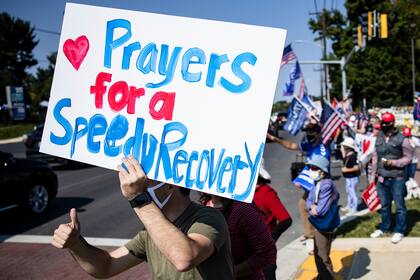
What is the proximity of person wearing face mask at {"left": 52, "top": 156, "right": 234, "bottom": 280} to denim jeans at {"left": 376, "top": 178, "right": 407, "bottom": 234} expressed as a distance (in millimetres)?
4644

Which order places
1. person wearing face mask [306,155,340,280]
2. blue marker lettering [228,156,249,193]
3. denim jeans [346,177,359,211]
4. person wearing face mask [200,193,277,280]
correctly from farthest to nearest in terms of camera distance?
1. denim jeans [346,177,359,211]
2. person wearing face mask [306,155,340,280]
3. person wearing face mask [200,193,277,280]
4. blue marker lettering [228,156,249,193]

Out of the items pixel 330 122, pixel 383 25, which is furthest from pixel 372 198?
pixel 383 25

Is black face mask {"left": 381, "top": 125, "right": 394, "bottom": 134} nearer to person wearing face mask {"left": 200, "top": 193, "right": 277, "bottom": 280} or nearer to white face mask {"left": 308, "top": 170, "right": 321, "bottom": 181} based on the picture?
white face mask {"left": 308, "top": 170, "right": 321, "bottom": 181}

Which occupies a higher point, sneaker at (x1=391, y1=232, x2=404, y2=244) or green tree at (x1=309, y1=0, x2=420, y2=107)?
green tree at (x1=309, y1=0, x2=420, y2=107)

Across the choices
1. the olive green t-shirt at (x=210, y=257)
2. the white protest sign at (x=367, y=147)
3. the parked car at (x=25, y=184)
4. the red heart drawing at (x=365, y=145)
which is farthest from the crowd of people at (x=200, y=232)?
the parked car at (x=25, y=184)

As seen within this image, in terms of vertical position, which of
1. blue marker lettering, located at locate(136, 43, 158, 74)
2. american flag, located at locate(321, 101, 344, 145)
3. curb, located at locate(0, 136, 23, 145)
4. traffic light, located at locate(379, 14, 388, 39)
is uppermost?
traffic light, located at locate(379, 14, 388, 39)

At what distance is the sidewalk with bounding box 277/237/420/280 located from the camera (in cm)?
518

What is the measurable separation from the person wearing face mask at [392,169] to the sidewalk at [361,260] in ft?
0.61

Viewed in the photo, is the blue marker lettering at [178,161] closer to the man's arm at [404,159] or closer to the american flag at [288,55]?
the man's arm at [404,159]

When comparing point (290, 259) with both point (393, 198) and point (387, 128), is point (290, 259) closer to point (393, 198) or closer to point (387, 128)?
point (393, 198)

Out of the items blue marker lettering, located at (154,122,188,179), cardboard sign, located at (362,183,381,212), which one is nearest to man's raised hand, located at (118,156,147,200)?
blue marker lettering, located at (154,122,188,179)

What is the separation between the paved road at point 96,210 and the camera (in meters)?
7.70

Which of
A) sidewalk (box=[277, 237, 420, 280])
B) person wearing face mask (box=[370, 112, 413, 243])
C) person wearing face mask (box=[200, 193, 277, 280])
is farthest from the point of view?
person wearing face mask (box=[370, 112, 413, 243])

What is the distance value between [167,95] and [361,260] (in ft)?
14.1
